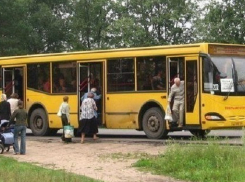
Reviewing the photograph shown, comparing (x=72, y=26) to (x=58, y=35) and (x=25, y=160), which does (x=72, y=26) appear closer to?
(x=58, y=35)

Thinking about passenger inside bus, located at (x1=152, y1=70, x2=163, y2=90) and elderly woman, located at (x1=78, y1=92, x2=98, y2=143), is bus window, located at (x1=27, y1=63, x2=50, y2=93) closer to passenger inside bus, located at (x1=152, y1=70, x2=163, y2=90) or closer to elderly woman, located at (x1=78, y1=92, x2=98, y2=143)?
elderly woman, located at (x1=78, y1=92, x2=98, y2=143)

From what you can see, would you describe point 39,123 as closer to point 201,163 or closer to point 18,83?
point 18,83

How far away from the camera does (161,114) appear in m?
23.0

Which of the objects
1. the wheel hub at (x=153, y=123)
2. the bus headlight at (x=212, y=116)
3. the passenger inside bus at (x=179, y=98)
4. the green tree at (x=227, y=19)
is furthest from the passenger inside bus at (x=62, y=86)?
the green tree at (x=227, y=19)

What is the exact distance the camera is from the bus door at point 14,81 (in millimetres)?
27844

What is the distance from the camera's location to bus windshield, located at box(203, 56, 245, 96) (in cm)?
2188

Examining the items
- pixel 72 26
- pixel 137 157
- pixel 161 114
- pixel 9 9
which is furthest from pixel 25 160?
pixel 72 26

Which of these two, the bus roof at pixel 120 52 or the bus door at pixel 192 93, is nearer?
the bus door at pixel 192 93

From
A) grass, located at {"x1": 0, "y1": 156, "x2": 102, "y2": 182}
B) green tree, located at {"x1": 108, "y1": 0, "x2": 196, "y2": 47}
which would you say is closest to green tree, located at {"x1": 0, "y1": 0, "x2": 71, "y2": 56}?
green tree, located at {"x1": 108, "y1": 0, "x2": 196, "y2": 47}

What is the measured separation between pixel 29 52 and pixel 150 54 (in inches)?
1607

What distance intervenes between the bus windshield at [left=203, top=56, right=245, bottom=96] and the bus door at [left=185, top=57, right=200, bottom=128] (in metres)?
0.36

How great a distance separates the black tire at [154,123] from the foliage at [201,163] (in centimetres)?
668

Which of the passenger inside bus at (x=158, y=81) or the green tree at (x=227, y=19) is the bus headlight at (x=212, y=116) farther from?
the green tree at (x=227, y=19)

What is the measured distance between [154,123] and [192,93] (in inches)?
75.8
